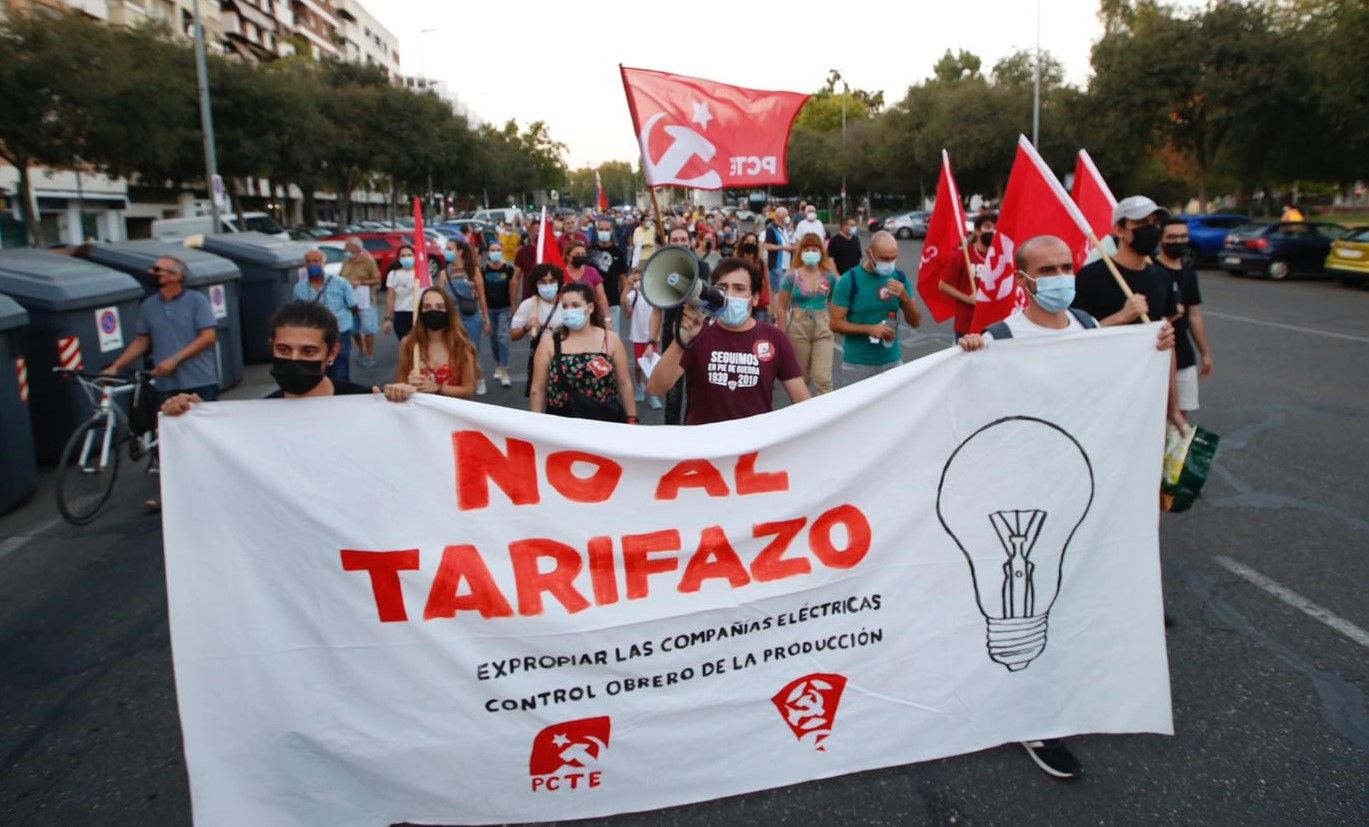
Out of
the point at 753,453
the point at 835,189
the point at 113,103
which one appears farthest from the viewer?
the point at 835,189

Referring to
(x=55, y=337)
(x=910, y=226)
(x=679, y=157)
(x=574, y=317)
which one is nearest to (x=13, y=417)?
Answer: (x=55, y=337)

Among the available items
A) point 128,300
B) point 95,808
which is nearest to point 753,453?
point 95,808

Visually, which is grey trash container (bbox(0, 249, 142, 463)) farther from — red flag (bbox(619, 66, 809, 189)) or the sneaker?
the sneaker

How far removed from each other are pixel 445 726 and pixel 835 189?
262 ft

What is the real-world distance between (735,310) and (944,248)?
3.95 m

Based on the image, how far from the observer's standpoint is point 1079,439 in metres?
3.29

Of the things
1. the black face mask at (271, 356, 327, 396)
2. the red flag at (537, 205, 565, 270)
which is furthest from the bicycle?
the black face mask at (271, 356, 327, 396)

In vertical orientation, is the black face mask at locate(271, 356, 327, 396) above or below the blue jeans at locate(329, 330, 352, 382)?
above

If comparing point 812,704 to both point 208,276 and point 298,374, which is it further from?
point 208,276

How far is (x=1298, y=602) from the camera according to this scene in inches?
174

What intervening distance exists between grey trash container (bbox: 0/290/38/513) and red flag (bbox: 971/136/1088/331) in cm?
631

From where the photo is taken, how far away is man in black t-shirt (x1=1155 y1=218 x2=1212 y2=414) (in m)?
5.00

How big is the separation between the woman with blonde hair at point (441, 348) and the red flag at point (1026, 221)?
3107mm

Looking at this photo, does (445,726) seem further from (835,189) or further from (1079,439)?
(835,189)
